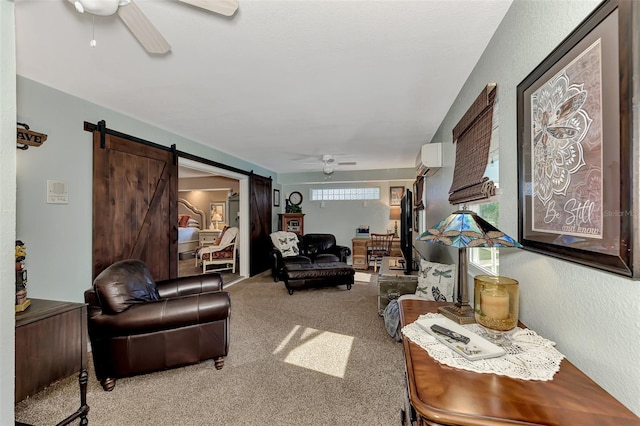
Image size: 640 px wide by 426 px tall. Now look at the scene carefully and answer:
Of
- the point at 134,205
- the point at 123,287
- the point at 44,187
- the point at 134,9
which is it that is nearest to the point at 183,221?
the point at 134,205

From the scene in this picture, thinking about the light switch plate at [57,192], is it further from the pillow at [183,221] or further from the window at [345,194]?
the pillow at [183,221]

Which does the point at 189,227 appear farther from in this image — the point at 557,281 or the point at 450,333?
the point at 557,281

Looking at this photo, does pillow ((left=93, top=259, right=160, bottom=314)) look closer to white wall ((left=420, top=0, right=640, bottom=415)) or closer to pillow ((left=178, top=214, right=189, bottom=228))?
white wall ((left=420, top=0, right=640, bottom=415))

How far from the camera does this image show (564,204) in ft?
3.15

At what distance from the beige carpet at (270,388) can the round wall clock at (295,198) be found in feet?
14.5

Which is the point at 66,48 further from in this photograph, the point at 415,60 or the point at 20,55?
the point at 415,60

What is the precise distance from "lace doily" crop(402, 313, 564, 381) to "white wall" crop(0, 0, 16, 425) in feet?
4.15

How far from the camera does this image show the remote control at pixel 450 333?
1.06 metres

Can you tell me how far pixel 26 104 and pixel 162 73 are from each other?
1140mm

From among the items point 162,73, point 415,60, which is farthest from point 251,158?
point 415,60

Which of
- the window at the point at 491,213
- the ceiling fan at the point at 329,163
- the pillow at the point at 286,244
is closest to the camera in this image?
the window at the point at 491,213

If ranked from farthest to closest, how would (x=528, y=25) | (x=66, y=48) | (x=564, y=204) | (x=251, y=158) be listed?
1. (x=251, y=158)
2. (x=66, y=48)
3. (x=528, y=25)
4. (x=564, y=204)

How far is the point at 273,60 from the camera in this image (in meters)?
1.96

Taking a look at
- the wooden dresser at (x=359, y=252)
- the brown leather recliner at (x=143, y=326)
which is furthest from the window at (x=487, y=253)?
the wooden dresser at (x=359, y=252)
